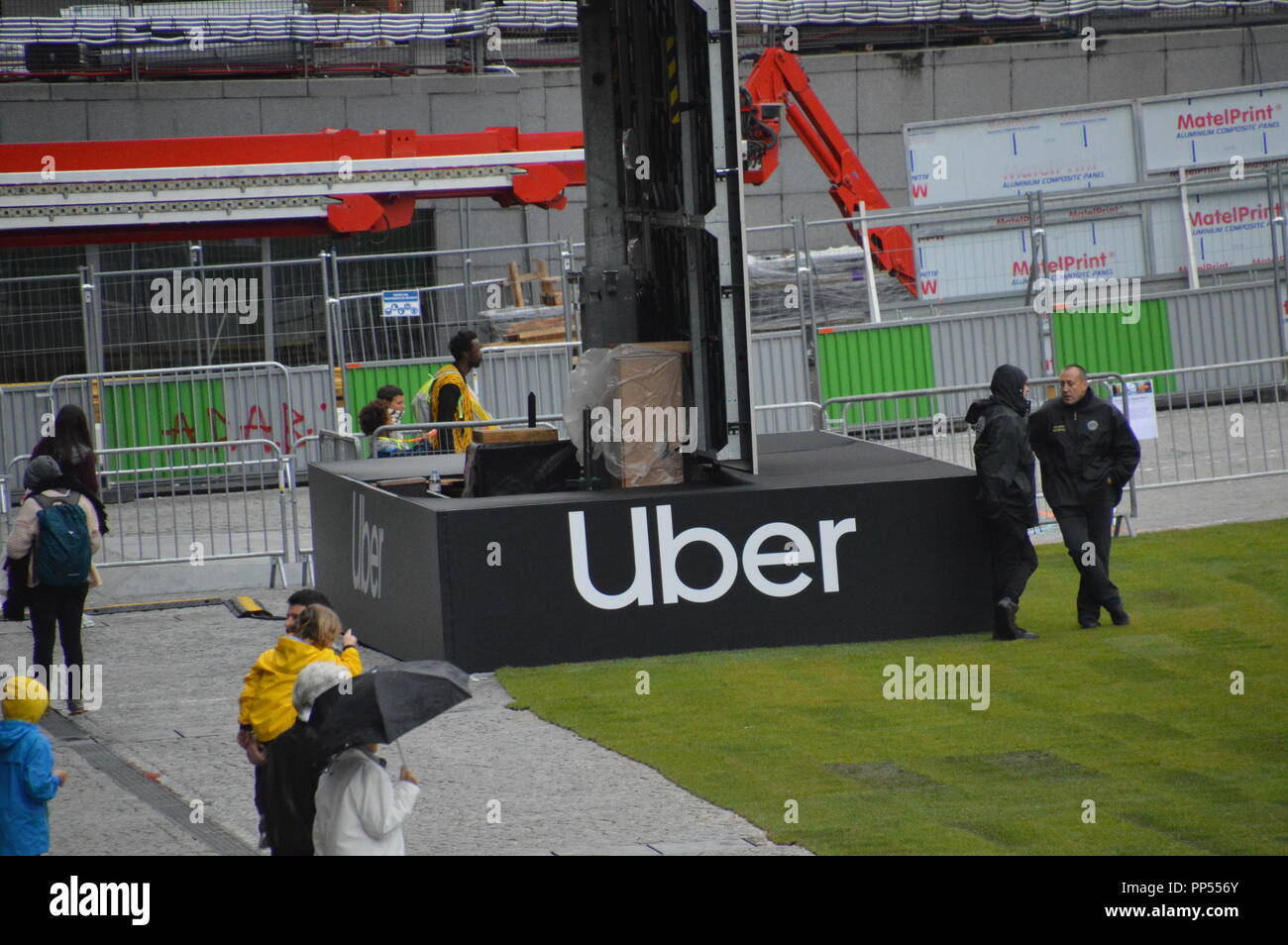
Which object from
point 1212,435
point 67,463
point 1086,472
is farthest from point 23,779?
point 1212,435

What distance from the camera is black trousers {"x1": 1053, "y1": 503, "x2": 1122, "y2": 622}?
12.1 meters

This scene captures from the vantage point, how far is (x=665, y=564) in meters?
11.6

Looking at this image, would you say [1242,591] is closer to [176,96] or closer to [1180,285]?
[1180,285]

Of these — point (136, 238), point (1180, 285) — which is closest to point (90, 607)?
point (136, 238)

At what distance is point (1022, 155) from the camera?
26.0 meters

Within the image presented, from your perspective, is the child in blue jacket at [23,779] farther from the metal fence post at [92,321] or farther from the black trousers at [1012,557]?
the metal fence post at [92,321]

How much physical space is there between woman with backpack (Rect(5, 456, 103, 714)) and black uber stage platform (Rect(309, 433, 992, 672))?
2141mm

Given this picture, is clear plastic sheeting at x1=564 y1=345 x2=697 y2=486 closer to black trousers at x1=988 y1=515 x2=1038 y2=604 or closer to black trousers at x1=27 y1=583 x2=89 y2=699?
black trousers at x1=988 y1=515 x2=1038 y2=604

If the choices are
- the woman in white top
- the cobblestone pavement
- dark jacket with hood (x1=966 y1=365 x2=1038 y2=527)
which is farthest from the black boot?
the woman in white top

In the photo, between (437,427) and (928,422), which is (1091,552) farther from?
(928,422)

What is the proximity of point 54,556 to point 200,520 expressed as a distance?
7.58m

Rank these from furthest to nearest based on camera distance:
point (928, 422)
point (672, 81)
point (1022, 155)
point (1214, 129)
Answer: point (1214, 129) < point (1022, 155) < point (928, 422) < point (672, 81)
